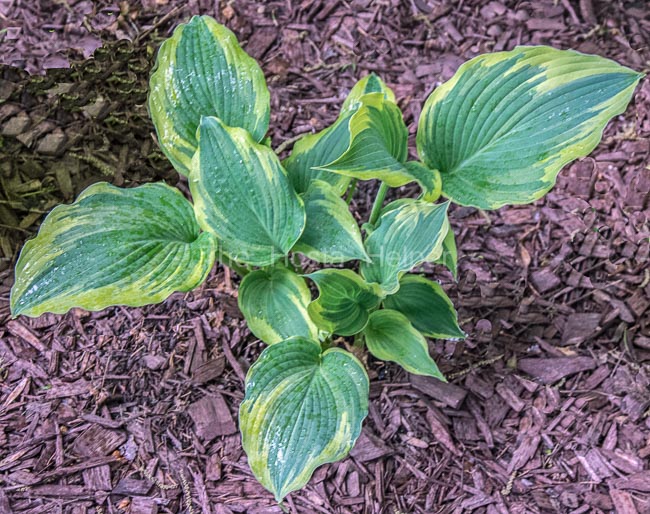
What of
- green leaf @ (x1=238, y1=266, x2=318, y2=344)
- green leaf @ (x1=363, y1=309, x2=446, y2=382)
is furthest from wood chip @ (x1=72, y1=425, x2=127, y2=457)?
green leaf @ (x1=363, y1=309, x2=446, y2=382)

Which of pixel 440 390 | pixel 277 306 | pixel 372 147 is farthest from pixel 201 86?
pixel 440 390

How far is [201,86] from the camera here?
153 cm

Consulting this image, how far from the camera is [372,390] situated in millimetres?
1715

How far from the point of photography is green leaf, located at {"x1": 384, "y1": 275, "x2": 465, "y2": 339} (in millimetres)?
1565

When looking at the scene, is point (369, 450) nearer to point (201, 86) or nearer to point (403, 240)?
point (403, 240)

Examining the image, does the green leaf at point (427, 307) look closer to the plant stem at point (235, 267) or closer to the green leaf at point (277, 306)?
the green leaf at point (277, 306)

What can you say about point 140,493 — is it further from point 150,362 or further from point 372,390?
point 372,390

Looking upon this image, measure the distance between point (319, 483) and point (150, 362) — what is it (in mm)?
608

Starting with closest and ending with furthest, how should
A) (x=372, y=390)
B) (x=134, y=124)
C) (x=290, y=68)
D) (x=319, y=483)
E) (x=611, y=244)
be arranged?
1. (x=319, y=483)
2. (x=372, y=390)
3. (x=611, y=244)
4. (x=134, y=124)
5. (x=290, y=68)

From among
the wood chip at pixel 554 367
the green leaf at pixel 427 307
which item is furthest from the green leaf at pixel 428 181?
the wood chip at pixel 554 367

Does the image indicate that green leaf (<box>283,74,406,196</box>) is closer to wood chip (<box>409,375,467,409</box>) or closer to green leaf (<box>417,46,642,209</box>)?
green leaf (<box>417,46,642,209</box>)

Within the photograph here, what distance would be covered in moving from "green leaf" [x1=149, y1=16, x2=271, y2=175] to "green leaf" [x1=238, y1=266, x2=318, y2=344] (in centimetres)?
36

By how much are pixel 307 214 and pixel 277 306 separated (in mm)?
255

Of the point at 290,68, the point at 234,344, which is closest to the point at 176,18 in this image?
the point at 290,68
